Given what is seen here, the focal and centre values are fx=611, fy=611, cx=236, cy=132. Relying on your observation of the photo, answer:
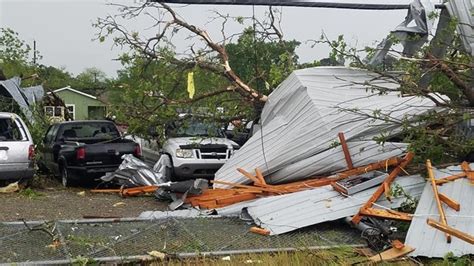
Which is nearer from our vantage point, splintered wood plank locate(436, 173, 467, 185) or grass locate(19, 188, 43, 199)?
splintered wood plank locate(436, 173, 467, 185)

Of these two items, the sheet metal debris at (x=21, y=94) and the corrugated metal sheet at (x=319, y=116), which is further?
the sheet metal debris at (x=21, y=94)

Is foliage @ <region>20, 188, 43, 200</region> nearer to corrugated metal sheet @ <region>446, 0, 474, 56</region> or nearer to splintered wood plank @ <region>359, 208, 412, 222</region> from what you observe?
splintered wood plank @ <region>359, 208, 412, 222</region>

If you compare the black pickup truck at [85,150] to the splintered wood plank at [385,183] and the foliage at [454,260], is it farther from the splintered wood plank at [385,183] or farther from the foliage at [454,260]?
the foliage at [454,260]

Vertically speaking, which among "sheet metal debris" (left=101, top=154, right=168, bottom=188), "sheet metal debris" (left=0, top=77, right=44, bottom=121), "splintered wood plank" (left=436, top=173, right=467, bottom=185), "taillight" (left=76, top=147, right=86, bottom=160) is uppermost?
"sheet metal debris" (left=0, top=77, right=44, bottom=121)

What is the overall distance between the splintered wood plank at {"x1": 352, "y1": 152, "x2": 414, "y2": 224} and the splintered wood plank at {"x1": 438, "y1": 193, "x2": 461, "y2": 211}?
2.62ft

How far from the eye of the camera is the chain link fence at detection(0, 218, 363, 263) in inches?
251

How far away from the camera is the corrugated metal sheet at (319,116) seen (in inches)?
352

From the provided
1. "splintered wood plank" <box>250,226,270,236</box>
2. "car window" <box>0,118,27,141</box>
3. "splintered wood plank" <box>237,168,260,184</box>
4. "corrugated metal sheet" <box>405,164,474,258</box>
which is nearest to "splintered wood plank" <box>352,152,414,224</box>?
A: "corrugated metal sheet" <box>405,164,474,258</box>

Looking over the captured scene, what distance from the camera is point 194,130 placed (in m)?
14.3

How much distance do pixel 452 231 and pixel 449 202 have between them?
1.95 ft

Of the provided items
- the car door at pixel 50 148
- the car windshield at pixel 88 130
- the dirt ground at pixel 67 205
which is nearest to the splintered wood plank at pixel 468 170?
the dirt ground at pixel 67 205

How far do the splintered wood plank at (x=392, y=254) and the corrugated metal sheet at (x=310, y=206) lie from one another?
109 cm

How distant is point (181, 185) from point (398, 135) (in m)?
3.65

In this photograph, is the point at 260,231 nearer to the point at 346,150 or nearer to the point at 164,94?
the point at 346,150
